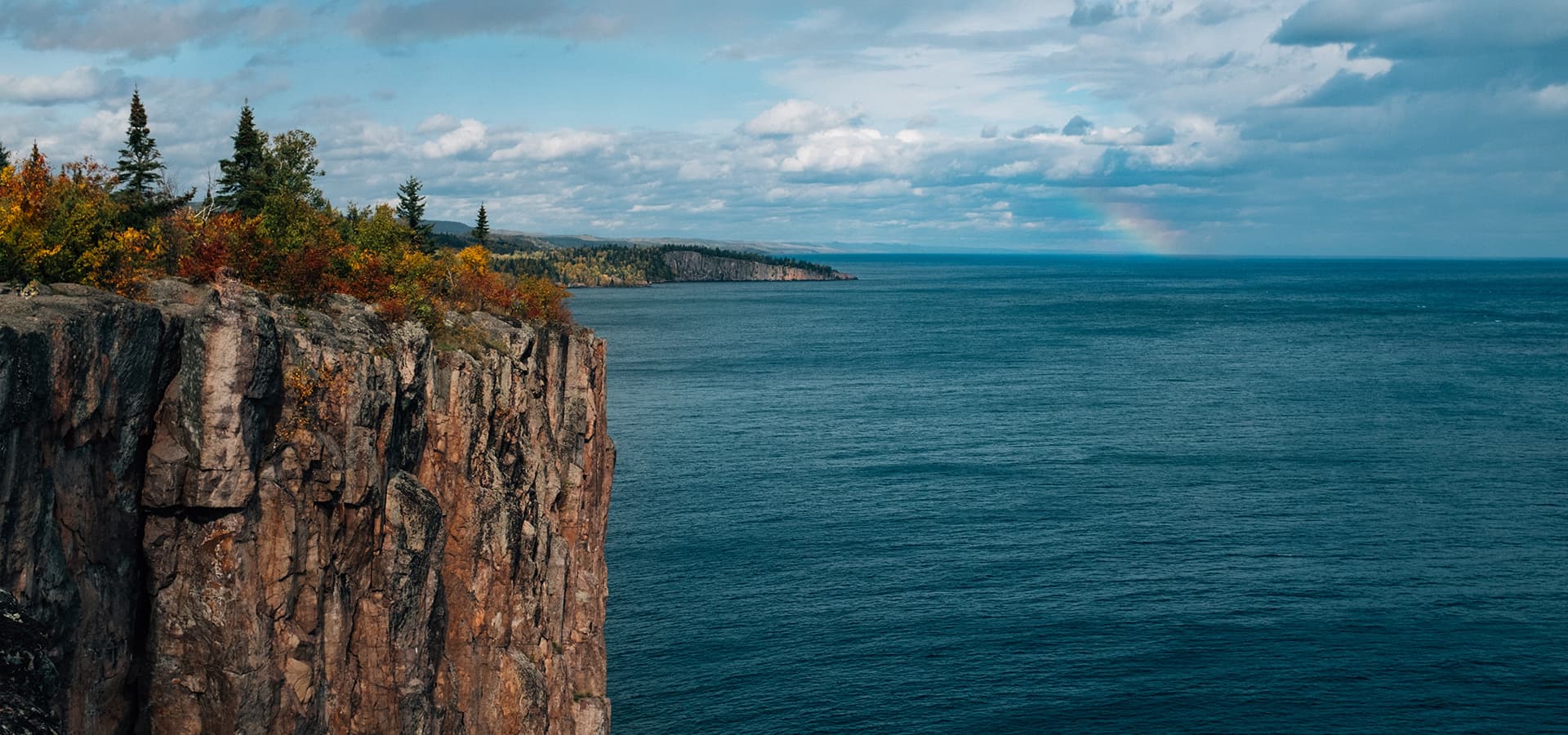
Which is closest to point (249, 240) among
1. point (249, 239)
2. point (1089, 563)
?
point (249, 239)

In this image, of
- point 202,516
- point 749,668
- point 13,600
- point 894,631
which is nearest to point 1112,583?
point 894,631

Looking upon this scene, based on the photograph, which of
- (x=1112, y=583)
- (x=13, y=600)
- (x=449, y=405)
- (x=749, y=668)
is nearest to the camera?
(x=13, y=600)

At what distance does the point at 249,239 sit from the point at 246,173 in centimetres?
2019

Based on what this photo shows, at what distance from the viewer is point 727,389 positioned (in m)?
142

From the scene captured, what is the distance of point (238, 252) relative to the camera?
31609mm

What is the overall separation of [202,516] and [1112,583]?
6165cm

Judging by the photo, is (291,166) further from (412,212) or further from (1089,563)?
(1089,563)

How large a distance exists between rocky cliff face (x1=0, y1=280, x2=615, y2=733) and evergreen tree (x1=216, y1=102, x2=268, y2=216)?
1919 cm

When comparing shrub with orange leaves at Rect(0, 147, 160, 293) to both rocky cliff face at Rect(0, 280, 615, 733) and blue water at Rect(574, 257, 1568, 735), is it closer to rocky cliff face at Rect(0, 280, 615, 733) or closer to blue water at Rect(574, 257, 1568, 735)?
rocky cliff face at Rect(0, 280, 615, 733)

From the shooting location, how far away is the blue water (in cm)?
6156

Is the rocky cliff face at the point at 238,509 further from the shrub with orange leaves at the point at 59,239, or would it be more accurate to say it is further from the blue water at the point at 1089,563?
the blue water at the point at 1089,563

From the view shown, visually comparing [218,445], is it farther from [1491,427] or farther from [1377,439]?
[1491,427]

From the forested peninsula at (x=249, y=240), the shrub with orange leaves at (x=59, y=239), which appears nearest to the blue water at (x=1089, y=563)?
the forested peninsula at (x=249, y=240)

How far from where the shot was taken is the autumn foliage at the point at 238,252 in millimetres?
26250
